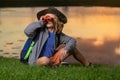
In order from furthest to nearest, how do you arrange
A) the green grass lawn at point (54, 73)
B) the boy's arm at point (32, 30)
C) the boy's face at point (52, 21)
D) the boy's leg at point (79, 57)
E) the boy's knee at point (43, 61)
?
the boy's leg at point (79, 57), the boy's face at point (52, 21), the boy's arm at point (32, 30), the boy's knee at point (43, 61), the green grass lawn at point (54, 73)

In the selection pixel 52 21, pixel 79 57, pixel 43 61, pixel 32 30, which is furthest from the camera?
pixel 79 57

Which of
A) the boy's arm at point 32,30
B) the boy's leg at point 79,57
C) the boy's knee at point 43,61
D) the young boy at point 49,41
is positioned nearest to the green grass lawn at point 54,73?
the boy's knee at point 43,61

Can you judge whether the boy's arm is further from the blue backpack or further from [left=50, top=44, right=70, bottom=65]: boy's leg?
[left=50, top=44, right=70, bottom=65]: boy's leg

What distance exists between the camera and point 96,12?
8750 millimetres

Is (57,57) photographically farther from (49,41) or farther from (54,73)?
(54,73)

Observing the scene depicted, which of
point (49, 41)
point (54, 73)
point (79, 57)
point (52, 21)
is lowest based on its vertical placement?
point (79, 57)

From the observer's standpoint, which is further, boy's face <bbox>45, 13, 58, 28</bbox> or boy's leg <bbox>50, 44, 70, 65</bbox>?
boy's face <bbox>45, 13, 58, 28</bbox>

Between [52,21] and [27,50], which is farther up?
[52,21]

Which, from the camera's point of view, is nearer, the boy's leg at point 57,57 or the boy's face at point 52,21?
the boy's leg at point 57,57

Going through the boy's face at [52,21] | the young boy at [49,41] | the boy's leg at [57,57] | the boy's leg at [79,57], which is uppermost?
the boy's face at [52,21]

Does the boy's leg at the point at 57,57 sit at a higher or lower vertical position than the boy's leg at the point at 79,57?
higher

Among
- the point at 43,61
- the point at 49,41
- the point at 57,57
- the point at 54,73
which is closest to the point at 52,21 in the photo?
the point at 49,41

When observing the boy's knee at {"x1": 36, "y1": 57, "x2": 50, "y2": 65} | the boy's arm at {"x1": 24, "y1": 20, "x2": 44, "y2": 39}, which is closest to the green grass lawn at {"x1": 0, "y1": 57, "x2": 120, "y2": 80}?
the boy's knee at {"x1": 36, "y1": 57, "x2": 50, "y2": 65}

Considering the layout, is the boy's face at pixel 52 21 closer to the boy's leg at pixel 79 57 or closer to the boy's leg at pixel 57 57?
the boy's leg at pixel 57 57
